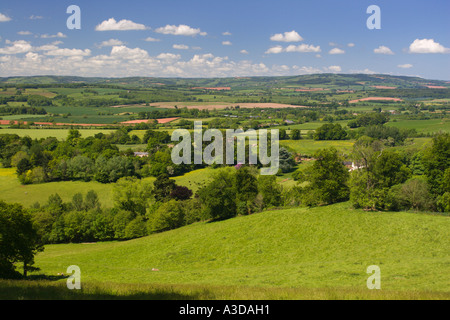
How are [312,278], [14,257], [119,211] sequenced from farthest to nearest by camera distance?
1. [119,211]
2. [14,257]
3. [312,278]

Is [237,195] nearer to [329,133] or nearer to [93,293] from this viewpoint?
[93,293]

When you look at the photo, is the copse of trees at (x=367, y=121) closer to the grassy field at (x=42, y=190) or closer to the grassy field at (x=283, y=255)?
the grassy field at (x=42, y=190)

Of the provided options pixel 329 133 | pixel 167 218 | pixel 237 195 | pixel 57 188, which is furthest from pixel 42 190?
pixel 329 133

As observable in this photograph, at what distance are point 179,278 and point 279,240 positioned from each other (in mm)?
12465

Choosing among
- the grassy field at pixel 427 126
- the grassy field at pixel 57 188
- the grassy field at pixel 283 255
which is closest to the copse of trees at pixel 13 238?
the grassy field at pixel 283 255

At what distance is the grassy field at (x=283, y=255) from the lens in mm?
19953

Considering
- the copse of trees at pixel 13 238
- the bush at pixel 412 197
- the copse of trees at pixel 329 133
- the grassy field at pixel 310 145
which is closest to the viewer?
the copse of trees at pixel 13 238

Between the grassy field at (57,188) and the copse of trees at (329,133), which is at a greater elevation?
the copse of trees at (329,133)

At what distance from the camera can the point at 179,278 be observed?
24609 millimetres

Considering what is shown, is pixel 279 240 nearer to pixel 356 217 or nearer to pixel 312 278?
pixel 356 217

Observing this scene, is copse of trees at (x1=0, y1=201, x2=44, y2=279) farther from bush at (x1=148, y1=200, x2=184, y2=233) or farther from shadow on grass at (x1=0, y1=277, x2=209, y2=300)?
bush at (x1=148, y1=200, x2=184, y2=233)
